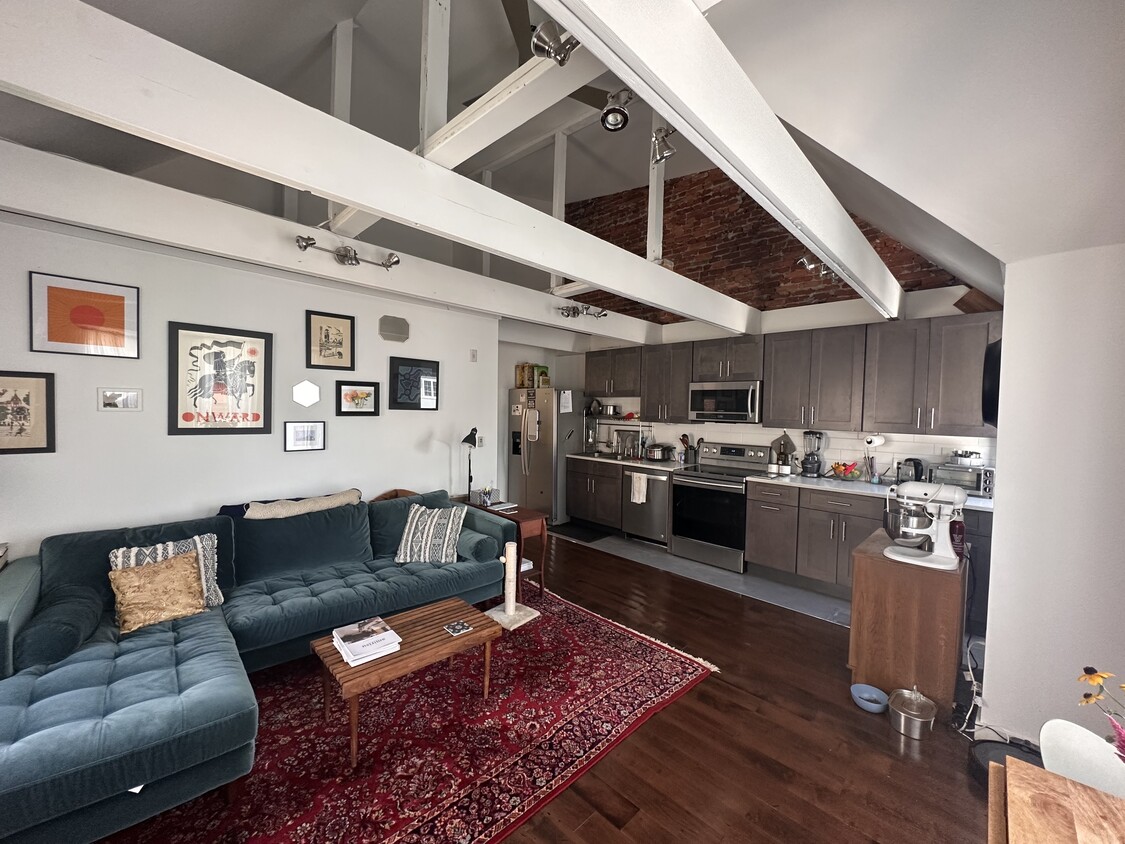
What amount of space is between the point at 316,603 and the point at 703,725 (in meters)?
2.20

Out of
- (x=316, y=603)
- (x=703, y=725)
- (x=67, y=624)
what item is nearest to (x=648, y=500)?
(x=703, y=725)

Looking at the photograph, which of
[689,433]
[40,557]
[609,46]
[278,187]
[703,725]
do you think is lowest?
[703,725]

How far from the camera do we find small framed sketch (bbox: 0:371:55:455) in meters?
2.38

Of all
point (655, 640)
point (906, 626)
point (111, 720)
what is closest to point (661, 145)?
point (906, 626)

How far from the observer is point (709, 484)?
455cm

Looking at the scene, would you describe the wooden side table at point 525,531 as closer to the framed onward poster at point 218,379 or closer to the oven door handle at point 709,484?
the oven door handle at point 709,484

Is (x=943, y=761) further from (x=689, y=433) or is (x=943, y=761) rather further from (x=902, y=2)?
(x=689, y=433)

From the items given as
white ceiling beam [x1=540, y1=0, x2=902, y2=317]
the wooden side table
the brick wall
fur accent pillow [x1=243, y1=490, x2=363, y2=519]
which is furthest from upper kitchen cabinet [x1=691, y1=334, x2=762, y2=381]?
fur accent pillow [x1=243, y1=490, x2=363, y2=519]

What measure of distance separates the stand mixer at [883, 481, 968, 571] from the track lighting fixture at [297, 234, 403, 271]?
346 cm

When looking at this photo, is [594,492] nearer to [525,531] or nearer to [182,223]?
[525,531]

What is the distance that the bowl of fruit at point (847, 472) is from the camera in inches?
165

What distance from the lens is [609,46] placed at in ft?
3.29

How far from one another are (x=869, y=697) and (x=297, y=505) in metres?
3.72

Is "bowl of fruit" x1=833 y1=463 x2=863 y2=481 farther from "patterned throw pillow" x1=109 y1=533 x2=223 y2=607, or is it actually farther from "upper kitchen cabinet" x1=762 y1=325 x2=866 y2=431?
"patterned throw pillow" x1=109 y1=533 x2=223 y2=607
